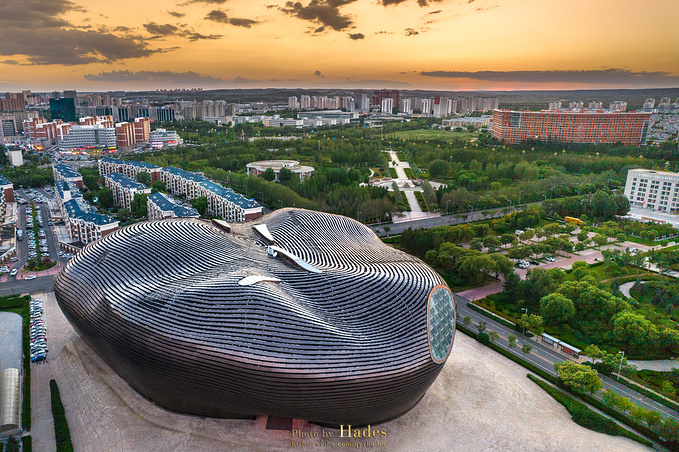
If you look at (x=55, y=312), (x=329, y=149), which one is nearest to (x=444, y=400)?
(x=55, y=312)

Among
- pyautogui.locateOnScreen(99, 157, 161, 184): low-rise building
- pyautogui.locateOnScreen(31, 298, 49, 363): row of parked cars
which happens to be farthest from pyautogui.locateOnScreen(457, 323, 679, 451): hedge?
pyautogui.locateOnScreen(99, 157, 161, 184): low-rise building

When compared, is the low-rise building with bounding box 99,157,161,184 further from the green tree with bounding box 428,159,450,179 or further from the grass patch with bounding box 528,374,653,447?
the grass patch with bounding box 528,374,653,447

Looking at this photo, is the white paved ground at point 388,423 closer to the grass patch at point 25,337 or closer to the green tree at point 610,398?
the grass patch at point 25,337

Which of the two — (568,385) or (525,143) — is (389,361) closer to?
(568,385)

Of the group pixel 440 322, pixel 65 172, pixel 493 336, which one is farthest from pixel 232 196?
pixel 440 322

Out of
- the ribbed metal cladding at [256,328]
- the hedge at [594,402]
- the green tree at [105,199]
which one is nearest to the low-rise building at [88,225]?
the green tree at [105,199]

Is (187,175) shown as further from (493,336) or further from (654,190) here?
(654,190)
